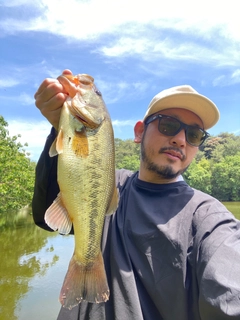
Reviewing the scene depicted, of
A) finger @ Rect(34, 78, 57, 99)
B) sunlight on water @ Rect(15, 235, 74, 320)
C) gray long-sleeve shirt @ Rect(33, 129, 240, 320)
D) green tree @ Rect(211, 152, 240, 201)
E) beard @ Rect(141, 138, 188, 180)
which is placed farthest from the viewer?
green tree @ Rect(211, 152, 240, 201)

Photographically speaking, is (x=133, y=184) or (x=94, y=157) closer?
(x=94, y=157)

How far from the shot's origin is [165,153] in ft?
6.86

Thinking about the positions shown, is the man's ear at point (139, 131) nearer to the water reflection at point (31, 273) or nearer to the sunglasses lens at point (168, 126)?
the sunglasses lens at point (168, 126)

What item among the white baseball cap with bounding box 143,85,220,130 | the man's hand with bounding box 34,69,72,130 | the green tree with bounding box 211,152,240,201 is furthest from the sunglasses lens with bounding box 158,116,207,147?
the green tree with bounding box 211,152,240,201

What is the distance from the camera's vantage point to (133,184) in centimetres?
215

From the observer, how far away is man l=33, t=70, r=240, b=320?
144cm

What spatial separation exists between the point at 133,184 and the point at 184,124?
0.52 meters

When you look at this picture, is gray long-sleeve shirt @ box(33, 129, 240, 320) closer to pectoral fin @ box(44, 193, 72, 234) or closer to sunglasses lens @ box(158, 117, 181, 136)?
pectoral fin @ box(44, 193, 72, 234)

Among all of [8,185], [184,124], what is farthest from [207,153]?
[184,124]

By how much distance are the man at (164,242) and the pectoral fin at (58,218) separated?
277mm

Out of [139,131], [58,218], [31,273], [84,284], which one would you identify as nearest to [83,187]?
[58,218]

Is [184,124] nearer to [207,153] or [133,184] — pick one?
[133,184]

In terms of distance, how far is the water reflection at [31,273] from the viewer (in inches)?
358

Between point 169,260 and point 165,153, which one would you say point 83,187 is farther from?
point 165,153
